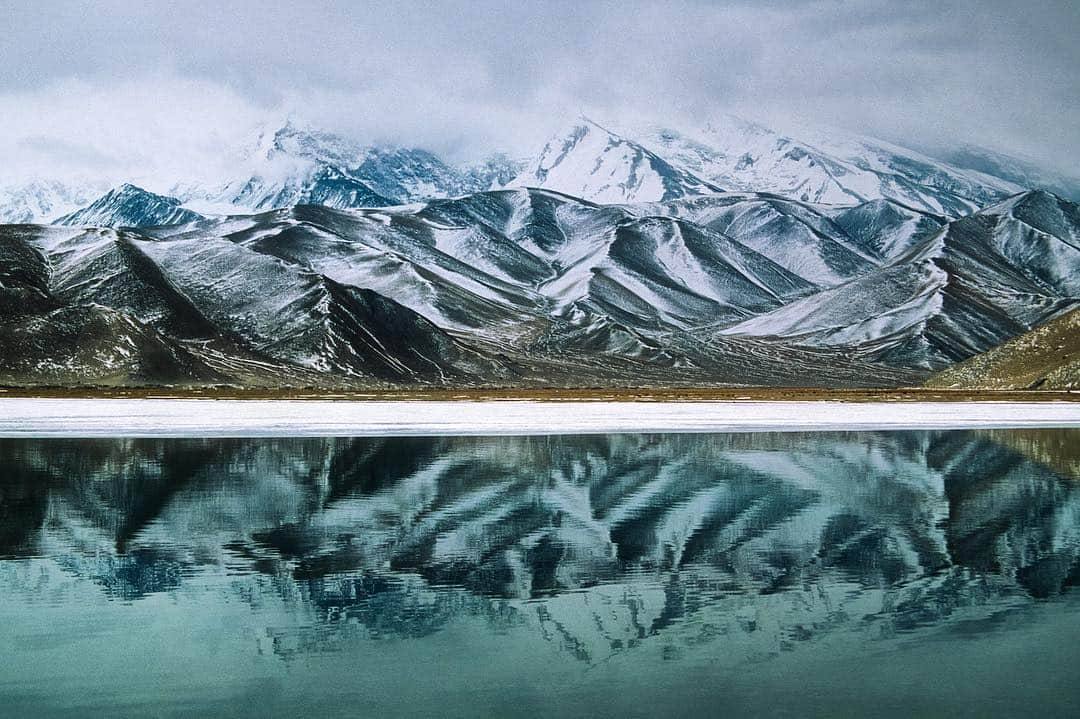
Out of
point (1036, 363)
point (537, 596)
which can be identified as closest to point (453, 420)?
point (537, 596)

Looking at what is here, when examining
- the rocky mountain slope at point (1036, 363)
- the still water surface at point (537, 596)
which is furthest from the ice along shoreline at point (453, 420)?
the rocky mountain slope at point (1036, 363)

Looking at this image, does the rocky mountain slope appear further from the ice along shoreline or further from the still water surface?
the still water surface

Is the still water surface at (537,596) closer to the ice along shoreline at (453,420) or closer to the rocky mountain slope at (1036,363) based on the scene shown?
the ice along shoreline at (453,420)

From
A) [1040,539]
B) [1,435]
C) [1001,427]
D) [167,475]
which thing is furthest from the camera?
[1001,427]

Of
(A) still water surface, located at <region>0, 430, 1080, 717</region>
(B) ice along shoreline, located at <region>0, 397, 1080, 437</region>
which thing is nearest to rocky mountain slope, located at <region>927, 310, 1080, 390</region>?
(B) ice along shoreline, located at <region>0, 397, 1080, 437</region>

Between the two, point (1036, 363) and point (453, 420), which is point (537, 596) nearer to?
point (453, 420)

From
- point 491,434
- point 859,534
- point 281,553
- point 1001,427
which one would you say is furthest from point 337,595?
point 1001,427

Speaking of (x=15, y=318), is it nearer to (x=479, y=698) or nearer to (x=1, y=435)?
(x=1, y=435)
